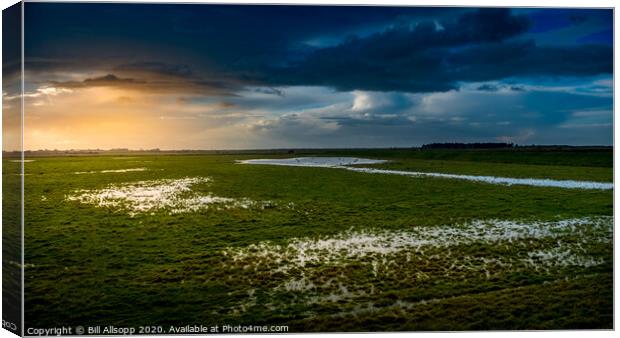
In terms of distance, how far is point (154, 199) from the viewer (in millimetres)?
19938

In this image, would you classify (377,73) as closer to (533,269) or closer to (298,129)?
(298,129)

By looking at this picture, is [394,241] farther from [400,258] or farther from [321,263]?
[321,263]

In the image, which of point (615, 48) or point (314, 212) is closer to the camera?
point (615, 48)

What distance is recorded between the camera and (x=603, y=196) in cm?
2014

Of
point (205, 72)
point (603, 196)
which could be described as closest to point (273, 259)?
point (205, 72)

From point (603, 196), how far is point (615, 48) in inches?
479

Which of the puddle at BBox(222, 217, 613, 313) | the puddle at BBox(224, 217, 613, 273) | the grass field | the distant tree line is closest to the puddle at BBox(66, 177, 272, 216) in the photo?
the grass field

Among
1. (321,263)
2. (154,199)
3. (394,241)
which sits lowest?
(321,263)

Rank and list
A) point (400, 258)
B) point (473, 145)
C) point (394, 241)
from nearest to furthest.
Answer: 1. point (400, 258)
2. point (394, 241)
3. point (473, 145)

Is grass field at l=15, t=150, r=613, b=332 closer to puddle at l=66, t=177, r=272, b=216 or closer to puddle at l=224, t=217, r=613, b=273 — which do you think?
puddle at l=224, t=217, r=613, b=273

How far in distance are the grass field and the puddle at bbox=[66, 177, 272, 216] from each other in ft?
0.56

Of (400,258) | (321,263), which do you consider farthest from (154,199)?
(400,258)

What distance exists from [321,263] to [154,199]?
11.4 m

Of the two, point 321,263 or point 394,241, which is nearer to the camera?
point 321,263
